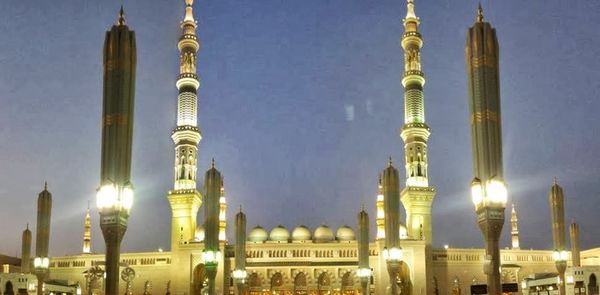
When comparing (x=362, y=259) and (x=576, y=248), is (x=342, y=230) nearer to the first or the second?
(x=362, y=259)

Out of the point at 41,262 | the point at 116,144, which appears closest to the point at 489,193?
the point at 116,144

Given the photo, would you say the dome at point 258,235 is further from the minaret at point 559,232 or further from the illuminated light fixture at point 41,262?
the minaret at point 559,232

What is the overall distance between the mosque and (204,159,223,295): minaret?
24.7m

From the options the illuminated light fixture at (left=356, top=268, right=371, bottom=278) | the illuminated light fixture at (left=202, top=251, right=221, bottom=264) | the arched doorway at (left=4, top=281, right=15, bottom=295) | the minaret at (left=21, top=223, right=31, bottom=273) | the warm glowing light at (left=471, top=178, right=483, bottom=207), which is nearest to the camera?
the warm glowing light at (left=471, top=178, right=483, bottom=207)

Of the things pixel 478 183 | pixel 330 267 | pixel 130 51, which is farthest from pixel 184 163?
pixel 478 183

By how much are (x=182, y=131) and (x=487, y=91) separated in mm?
52644

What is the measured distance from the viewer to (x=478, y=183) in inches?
1198

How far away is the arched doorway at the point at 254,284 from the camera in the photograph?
7725cm

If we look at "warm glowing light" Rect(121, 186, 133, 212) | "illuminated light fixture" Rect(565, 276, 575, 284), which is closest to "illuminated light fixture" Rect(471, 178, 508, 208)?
"warm glowing light" Rect(121, 186, 133, 212)

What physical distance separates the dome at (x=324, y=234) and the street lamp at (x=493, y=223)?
176ft

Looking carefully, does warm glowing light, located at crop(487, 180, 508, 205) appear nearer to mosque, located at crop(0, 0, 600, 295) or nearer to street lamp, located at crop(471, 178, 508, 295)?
street lamp, located at crop(471, 178, 508, 295)

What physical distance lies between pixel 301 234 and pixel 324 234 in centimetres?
283

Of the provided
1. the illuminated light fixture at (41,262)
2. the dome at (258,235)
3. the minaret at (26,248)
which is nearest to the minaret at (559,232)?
the dome at (258,235)

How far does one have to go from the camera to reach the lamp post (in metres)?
28.4
